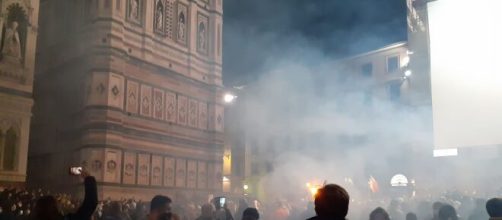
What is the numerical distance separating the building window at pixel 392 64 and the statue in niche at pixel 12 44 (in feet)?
86.7

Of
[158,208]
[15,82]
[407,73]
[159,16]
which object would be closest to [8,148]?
[15,82]

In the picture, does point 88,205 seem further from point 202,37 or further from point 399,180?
point 399,180

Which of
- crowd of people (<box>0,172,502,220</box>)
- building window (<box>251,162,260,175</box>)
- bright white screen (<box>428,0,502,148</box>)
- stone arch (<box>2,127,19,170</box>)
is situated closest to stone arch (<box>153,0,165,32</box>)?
stone arch (<box>2,127,19,170</box>)

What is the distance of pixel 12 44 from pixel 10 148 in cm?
308

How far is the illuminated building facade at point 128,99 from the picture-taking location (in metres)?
18.3

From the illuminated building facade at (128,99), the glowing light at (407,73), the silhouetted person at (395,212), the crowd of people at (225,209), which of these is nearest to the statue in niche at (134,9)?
the illuminated building facade at (128,99)

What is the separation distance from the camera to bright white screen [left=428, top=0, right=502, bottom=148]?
495 inches

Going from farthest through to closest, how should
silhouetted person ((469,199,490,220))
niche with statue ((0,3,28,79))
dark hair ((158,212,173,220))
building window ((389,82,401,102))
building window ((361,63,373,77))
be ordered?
building window ((361,63,373,77))
building window ((389,82,401,102))
niche with statue ((0,3,28,79))
silhouetted person ((469,199,490,220))
dark hair ((158,212,173,220))

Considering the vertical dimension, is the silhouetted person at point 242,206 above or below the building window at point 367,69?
below

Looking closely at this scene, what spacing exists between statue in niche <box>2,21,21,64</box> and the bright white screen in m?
11.9

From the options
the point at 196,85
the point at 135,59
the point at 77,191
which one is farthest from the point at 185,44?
the point at 77,191

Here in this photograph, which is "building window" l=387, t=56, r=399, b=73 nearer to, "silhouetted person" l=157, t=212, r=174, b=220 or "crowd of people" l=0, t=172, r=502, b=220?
"crowd of people" l=0, t=172, r=502, b=220

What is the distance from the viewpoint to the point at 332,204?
279 cm

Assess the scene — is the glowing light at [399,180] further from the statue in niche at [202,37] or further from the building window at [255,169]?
the statue in niche at [202,37]
